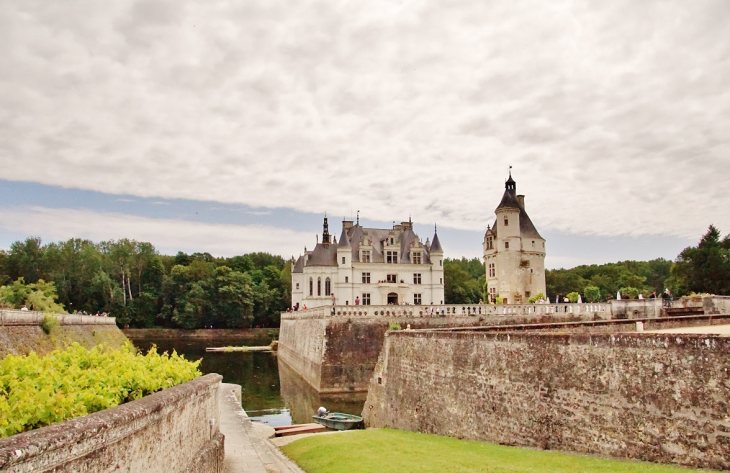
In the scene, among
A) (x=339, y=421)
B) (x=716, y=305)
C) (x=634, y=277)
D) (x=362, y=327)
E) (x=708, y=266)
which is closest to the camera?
(x=339, y=421)

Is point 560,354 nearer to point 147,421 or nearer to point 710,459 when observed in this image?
point 710,459

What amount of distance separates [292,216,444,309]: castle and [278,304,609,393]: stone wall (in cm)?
1323

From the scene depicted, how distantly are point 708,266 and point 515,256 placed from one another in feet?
64.7

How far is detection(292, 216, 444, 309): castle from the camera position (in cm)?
5112

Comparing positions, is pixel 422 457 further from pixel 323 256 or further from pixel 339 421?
pixel 323 256

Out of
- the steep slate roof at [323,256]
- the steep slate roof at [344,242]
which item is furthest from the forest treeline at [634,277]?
the steep slate roof at [323,256]

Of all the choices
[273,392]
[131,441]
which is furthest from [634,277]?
[131,441]

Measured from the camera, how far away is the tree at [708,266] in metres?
49.3

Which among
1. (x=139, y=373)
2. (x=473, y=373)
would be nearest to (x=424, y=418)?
(x=473, y=373)

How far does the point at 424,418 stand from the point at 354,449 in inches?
150

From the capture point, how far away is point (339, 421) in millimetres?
22125

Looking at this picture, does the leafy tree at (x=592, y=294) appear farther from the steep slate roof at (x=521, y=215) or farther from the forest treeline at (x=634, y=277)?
the steep slate roof at (x=521, y=215)

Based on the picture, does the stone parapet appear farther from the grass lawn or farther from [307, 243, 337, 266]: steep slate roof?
[307, 243, 337, 266]: steep slate roof

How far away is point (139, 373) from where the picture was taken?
25.0 feet
